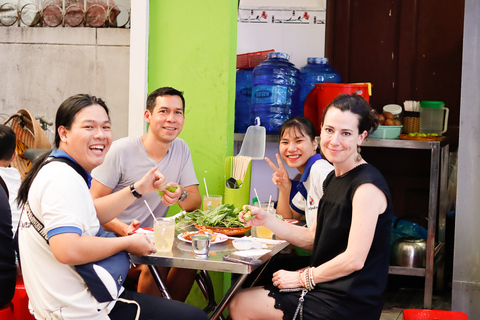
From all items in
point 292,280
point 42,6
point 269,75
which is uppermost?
point 42,6

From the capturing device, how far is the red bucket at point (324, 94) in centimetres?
460

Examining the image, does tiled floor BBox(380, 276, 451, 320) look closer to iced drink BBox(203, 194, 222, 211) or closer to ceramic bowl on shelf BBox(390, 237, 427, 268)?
ceramic bowl on shelf BBox(390, 237, 427, 268)

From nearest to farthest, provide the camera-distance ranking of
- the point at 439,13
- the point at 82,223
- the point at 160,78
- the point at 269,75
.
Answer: the point at 82,223, the point at 160,78, the point at 269,75, the point at 439,13

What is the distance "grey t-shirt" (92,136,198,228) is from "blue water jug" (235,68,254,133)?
65.8 inches

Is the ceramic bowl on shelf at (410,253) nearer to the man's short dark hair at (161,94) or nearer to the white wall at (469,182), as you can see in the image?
the white wall at (469,182)

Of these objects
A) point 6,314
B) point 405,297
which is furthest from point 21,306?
point 405,297

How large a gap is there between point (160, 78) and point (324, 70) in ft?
6.32

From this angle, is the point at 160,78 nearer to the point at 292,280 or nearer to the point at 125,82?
the point at 125,82

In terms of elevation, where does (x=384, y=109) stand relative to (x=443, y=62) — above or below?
below

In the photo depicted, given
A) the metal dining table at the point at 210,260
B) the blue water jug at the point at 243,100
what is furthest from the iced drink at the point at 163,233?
the blue water jug at the point at 243,100

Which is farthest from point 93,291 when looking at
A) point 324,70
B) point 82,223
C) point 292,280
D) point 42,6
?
point 42,6

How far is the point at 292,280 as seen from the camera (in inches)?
104

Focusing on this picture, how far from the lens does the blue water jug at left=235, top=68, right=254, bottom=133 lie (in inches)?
206

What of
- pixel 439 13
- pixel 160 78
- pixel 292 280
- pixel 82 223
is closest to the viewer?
pixel 82 223
